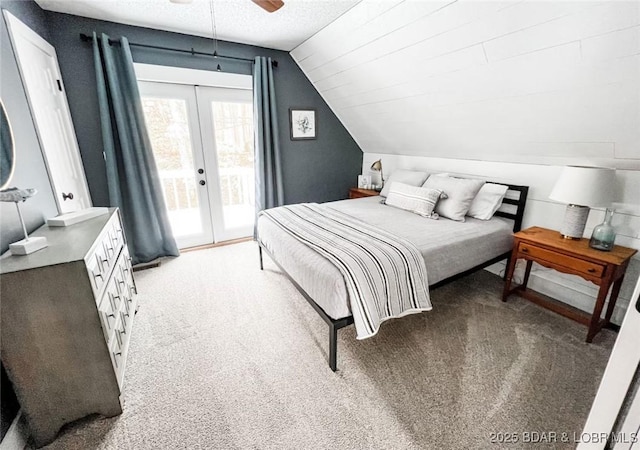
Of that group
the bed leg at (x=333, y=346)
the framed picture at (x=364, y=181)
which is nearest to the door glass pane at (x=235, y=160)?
the framed picture at (x=364, y=181)

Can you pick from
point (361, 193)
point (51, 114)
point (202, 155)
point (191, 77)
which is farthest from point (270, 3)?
point (361, 193)

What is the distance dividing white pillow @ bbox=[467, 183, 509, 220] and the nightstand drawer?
500mm

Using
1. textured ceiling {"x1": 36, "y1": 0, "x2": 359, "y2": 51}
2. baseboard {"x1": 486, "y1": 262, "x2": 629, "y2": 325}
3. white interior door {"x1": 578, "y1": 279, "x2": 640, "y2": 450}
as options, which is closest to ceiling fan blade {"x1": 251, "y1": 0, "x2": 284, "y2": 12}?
textured ceiling {"x1": 36, "y1": 0, "x2": 359, "y2": 51}

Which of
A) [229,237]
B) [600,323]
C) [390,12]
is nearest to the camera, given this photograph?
[600,323]

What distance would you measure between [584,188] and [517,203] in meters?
0.74

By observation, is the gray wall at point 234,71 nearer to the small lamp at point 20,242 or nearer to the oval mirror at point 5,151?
the oval mirror at point 5,151

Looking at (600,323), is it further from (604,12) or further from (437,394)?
(604,12)

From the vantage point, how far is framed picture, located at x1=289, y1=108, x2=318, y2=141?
12.8 feet

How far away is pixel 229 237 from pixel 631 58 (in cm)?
404

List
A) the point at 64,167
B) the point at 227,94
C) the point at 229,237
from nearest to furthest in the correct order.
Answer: the point at 64,167 < the point at 227,94 < the point at 229,237

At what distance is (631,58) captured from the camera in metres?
1.52

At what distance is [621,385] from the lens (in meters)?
0.85

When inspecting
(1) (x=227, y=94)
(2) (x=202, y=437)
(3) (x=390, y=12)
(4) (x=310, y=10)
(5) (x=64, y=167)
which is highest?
(4) (x=310, y=10)

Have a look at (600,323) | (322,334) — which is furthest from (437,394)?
(600,323)
